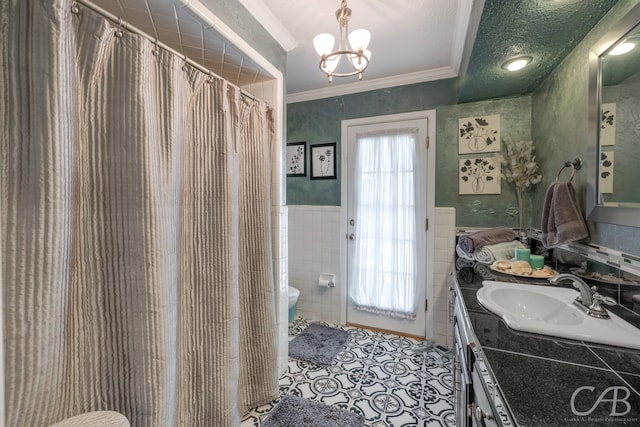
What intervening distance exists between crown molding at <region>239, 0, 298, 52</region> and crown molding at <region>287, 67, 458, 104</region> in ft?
2.53

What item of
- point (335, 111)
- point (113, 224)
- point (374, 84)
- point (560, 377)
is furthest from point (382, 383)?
point (374, 84)

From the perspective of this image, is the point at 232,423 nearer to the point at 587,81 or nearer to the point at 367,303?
the point at 367,303

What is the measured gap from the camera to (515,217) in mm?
2076

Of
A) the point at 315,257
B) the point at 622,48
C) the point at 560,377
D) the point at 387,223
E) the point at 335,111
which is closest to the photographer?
the point at 560,377

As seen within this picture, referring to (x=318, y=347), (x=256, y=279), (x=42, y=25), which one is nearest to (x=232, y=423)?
(x=256, y=279)

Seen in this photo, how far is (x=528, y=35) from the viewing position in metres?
1.31

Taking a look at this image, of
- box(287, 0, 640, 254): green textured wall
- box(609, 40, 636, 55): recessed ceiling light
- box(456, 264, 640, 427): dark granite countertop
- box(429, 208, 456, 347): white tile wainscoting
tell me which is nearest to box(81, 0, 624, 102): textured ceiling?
box(287, 0, 640, 254): green textured wall

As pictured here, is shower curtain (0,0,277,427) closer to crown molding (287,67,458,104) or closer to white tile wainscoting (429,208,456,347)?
crown molding (287,67,458,104)

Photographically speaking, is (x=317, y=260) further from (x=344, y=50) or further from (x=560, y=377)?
(x=560, y=377)

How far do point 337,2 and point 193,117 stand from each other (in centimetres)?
107

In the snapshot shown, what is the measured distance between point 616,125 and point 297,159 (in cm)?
231

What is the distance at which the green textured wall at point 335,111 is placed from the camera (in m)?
2.30

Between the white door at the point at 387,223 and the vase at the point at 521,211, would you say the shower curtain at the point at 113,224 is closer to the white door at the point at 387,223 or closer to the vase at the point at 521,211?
the white door at the point at 387,223

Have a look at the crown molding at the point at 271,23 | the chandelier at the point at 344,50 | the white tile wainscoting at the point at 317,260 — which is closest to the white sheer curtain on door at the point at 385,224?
the white tile wainscoting at the point at 317,260
